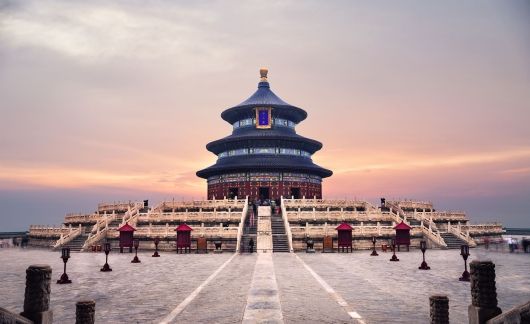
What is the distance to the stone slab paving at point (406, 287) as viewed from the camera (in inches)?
427

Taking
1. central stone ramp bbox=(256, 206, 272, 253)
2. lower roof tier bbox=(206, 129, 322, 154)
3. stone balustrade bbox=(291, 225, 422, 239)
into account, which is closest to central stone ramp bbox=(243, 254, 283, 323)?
central stone ramp bbox=(256, 206, 272, 253)

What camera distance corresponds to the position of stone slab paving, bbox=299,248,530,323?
10.9 m

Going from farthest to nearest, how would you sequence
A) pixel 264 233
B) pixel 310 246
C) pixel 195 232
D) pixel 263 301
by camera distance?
1. pixel 264 233
2. pixel 195 232
3. pixel 310 246
4. pixel 263 301

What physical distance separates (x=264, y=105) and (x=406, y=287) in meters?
50.1

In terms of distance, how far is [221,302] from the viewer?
477 inches

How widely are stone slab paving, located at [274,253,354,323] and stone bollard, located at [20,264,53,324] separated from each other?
4936 millimetres

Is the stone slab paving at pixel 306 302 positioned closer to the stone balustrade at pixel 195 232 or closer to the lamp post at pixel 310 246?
the lamp post at pixel 310 246

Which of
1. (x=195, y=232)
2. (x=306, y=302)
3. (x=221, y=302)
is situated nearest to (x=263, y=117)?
(x=195, y=232)

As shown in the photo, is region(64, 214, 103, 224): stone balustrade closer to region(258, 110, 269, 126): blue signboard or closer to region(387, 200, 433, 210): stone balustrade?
region(258, 110, 269, 126): blue signboard

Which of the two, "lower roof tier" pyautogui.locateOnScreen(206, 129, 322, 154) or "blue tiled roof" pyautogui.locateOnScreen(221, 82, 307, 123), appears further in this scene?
"blue tiled roof" pyautogui.locateOnScreen(221, 82, 307, 123)

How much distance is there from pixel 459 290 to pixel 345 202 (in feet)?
99.0

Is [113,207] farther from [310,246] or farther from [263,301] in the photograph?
[263,301]

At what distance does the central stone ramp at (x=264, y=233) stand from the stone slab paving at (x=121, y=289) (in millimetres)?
9619

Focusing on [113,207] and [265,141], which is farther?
[265,141]
